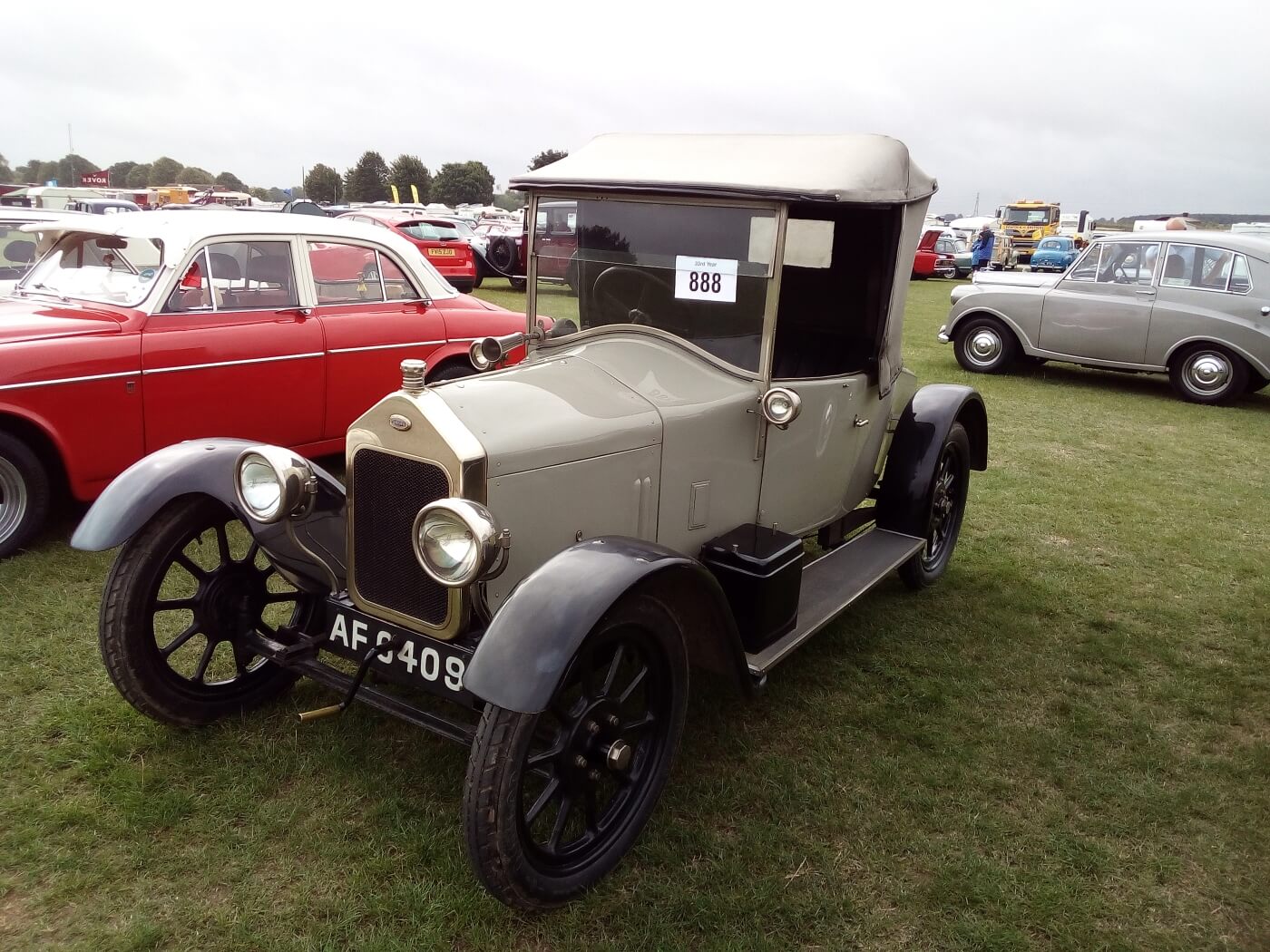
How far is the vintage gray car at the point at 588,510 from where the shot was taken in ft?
8.12

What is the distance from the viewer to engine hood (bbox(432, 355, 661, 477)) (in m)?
2.71

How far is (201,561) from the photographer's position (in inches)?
185

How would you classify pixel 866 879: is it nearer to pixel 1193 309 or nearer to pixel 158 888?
pixel 158 888

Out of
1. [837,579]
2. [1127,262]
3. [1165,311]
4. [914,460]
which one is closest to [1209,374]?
[1165,311]

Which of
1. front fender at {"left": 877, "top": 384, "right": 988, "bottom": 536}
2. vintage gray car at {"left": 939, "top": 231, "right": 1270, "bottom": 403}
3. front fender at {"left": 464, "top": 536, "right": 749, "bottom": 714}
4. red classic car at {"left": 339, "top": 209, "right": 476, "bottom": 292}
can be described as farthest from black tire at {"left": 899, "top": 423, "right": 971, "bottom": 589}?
red classic car at {"left": 339, "top": 209, "right": 476, "bottom": 292}

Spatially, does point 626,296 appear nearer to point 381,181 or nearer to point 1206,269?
point 1206,269

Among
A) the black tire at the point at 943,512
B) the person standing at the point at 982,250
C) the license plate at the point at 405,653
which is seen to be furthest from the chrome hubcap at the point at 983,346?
the person standing at the point at 982,250

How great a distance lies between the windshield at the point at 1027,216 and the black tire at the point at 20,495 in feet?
120

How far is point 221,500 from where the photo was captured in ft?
10.1

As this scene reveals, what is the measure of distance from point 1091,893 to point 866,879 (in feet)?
2.22

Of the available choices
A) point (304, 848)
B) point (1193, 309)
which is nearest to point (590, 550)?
point (304, 848)

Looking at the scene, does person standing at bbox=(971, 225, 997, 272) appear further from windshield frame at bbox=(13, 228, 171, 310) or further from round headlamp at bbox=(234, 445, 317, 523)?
round headlamp at bbox=(234, 445, 317, 523)

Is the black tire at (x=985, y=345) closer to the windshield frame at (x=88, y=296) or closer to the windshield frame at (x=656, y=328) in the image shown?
the windshield frame at (x=656, y=328)

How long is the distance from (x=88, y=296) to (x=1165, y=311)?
34.4 feet
